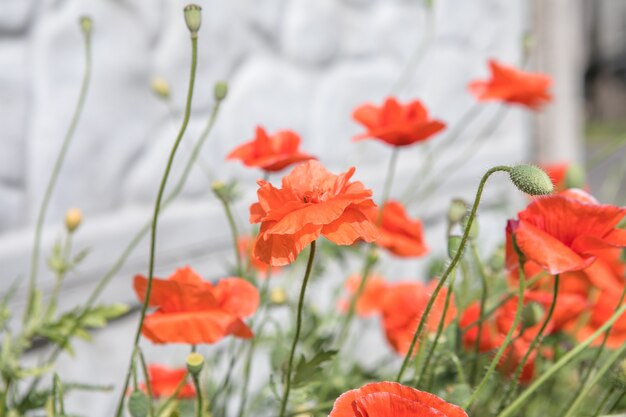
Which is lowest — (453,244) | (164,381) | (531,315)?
(164,381)

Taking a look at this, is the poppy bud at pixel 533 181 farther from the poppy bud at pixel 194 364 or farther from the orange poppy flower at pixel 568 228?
the poppy bud at pixel 194 364

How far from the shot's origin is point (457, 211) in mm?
733

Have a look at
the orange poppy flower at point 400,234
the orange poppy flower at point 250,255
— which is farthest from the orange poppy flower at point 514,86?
the orange poppy flower at point 250,255

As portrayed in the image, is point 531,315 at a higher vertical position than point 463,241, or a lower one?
lower

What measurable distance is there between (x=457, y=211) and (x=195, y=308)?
0.78 feet

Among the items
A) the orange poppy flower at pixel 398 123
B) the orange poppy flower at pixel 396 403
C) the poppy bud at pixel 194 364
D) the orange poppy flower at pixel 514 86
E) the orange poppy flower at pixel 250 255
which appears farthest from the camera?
the orange poppy flower at pixel 514 86

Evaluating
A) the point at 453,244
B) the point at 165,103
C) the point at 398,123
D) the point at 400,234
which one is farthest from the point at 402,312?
the point at 165,103

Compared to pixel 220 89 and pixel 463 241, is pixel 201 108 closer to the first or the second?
pixel 220 89

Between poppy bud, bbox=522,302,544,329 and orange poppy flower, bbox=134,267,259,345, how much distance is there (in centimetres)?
28

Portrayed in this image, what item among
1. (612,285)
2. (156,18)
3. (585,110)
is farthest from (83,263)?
(585,110)

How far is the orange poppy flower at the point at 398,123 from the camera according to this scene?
2.85 feet

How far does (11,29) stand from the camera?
1171 mm

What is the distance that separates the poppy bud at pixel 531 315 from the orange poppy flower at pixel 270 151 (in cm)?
26

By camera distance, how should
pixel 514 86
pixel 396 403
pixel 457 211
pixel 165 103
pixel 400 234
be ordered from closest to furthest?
pixel 396 403
pixel 457 211
pixel 400 234
pixel 514 86
pixel 165 103
